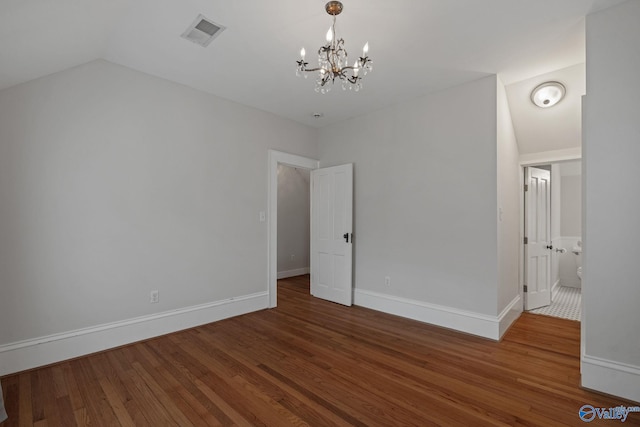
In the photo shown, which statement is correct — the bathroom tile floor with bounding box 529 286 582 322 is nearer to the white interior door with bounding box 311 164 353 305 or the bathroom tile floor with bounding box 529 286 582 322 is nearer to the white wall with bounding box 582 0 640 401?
the white wall with bounding box 582 0 640 401

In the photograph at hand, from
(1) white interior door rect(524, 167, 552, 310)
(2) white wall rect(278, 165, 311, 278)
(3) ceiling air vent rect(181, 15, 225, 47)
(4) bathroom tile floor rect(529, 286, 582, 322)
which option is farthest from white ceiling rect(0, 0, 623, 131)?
(2) white wall rect(278, 165, 311, 278)

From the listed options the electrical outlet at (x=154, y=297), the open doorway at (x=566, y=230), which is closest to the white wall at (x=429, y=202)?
the open doorway at (x=566, y=230)

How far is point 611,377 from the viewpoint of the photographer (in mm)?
2199

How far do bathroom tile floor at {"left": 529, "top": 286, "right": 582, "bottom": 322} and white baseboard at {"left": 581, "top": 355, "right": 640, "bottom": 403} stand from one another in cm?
182

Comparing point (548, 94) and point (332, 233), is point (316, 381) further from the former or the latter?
point (548, 94)

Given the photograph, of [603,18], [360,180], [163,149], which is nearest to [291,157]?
[360,180]

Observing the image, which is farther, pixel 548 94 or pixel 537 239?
pixel 537 239

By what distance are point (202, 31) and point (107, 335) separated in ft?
9.76

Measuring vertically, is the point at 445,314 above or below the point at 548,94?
below

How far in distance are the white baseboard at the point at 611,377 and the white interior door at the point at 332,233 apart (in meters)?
2.67

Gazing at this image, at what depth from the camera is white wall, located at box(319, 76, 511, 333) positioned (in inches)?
130

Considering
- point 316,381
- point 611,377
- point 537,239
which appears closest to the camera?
point 611,377

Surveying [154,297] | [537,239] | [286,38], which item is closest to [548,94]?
[537,239]

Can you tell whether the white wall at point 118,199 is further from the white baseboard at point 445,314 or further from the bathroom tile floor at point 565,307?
the bathroom tile floor at point 565,307
